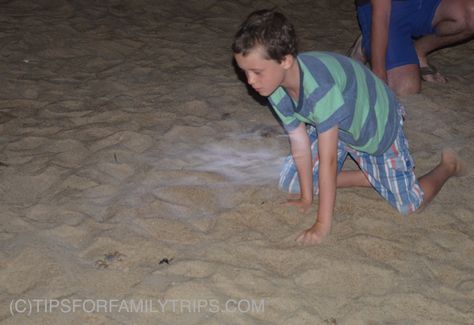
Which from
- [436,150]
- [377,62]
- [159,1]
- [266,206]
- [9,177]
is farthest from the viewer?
[159,1]

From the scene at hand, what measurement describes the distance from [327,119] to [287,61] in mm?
285

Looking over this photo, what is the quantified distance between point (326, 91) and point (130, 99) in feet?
6.63

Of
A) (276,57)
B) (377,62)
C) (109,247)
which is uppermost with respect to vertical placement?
(276,57)

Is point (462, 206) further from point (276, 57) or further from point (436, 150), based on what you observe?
point (276, 57)

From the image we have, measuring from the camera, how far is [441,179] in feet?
9.88

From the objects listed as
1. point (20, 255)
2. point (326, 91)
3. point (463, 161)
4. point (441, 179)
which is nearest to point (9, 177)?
point (20, 255)

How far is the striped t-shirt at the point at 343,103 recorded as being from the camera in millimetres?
2338

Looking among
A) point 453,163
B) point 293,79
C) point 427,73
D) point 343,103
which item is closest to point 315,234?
point 343,103

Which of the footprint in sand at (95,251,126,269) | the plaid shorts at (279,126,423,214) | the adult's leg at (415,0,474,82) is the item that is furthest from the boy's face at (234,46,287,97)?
the adult's leg at (415,0,474,82)

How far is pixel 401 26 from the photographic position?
3977 millimetres

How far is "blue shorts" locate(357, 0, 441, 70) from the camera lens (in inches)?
155

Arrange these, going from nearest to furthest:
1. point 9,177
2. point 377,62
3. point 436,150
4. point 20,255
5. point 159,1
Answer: point 20,255 < point 9,177 < point 436,150 < point 377,62 < point 159,1

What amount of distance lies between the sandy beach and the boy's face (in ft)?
2.45

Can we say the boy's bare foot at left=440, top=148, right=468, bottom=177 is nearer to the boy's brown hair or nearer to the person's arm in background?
the person's arm in background
